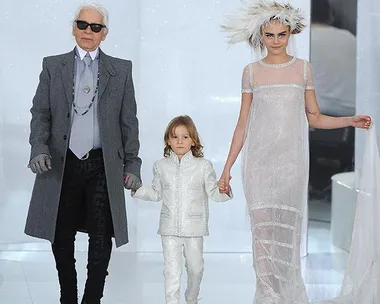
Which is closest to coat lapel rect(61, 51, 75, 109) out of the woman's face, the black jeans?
the black jeans

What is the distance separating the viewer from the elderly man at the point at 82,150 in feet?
17.7

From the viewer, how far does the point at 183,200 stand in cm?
570

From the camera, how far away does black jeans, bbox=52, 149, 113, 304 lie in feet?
17.7

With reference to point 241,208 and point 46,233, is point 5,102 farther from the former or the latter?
point 46,233

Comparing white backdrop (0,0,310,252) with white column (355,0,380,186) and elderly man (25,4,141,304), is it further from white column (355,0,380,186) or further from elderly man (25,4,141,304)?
elderly man (25,4,141,304)

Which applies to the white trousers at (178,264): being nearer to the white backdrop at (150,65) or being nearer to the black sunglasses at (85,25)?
the black sunglasses at (85,25)

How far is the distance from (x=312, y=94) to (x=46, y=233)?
1505 millimetres

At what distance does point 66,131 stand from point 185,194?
0.74 m

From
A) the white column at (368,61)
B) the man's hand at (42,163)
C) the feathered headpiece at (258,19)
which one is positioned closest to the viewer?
the man's hand at (42,163)

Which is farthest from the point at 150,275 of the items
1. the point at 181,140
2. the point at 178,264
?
the point at 181,140

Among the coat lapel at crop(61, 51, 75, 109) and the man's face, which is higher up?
the man's face

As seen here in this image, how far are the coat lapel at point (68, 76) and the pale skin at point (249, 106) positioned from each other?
2.79ft

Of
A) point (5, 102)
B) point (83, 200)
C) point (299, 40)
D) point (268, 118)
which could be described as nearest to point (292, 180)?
point (268, 118)
